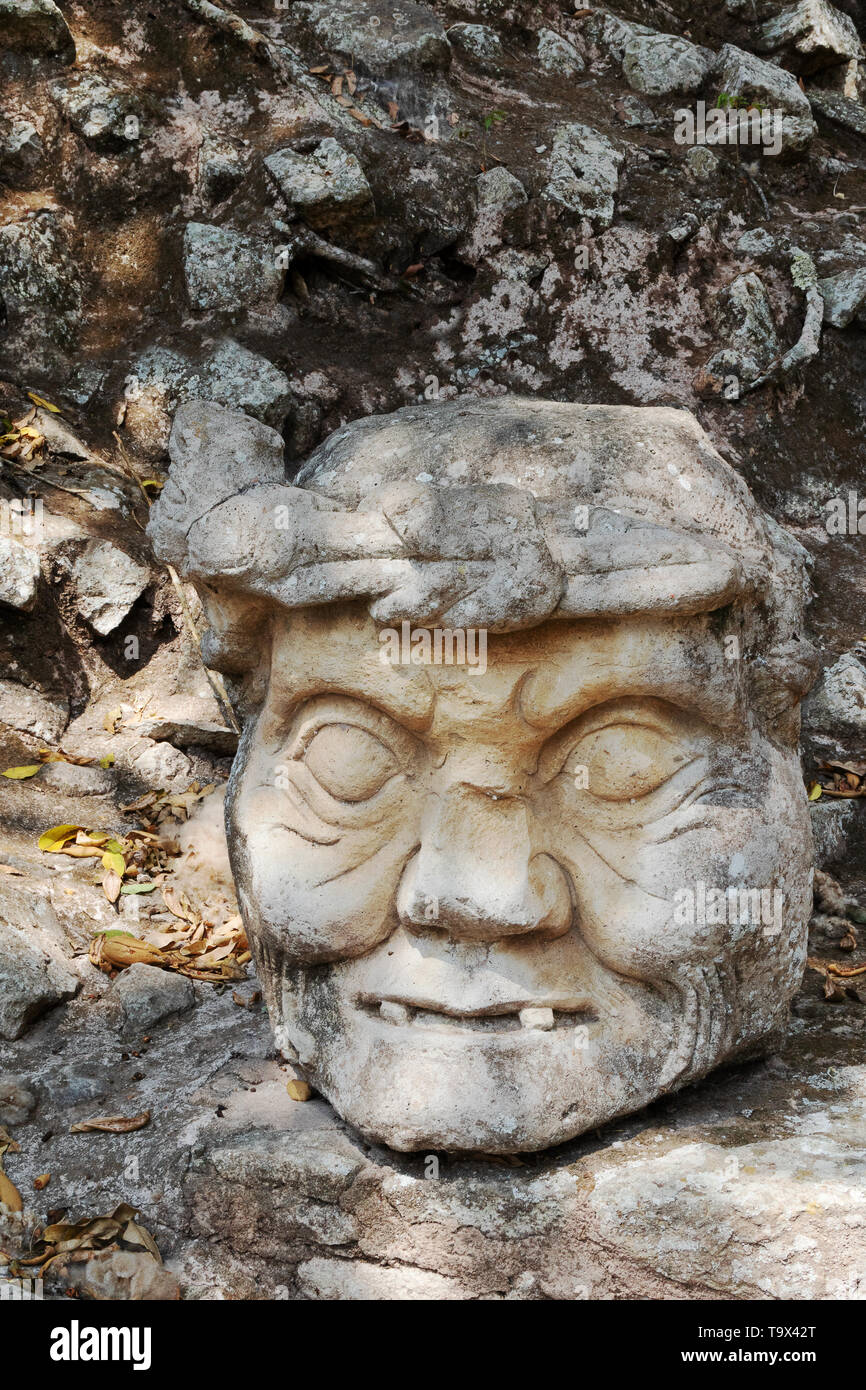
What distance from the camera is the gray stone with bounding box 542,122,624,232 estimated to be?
6.19 m

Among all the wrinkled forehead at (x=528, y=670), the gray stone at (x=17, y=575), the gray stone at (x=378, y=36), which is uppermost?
the gray stone at (x=378, y=36)

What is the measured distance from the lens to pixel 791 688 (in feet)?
9.89

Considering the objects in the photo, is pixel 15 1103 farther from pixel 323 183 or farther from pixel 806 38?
pixel 806 38

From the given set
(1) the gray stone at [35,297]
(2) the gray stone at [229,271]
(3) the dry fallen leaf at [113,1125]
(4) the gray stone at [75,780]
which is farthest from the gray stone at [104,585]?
(3) the dry fallen leaf at [113,1125]

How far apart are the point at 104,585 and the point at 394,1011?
2637 millimetres

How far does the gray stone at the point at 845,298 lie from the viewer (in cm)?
635

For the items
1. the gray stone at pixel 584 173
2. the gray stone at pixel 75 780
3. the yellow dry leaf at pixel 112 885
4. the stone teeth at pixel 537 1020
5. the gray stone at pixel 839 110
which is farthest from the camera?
the gray stone at pixel 839 110

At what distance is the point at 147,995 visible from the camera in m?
3.69

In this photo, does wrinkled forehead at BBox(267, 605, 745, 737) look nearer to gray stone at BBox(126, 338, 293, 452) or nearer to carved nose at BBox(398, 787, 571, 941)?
carved nose at BBox(398, 787, 571, 941)

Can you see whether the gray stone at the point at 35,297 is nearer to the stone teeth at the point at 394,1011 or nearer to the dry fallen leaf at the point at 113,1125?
the dry fallen leaf at the point at 113,1125

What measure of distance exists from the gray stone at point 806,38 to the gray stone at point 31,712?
5521 mm

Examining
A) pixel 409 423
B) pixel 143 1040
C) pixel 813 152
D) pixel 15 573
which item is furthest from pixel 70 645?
pixel 813 152

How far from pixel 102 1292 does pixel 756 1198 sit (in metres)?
1.30

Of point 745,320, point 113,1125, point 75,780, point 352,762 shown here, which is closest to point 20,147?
point 75,780
